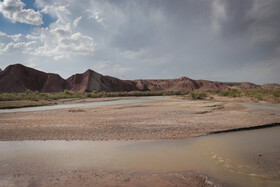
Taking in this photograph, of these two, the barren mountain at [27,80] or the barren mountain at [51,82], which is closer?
the barren mountain at [27,80]

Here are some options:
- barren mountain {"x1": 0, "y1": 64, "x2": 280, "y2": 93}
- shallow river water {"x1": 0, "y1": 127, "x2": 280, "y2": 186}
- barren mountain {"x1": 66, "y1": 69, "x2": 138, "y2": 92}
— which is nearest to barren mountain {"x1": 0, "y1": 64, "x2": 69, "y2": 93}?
barren mountain {"x1": 0, "y1": 64, "x2": 280, "y2": 93}

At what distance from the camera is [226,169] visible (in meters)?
4.07

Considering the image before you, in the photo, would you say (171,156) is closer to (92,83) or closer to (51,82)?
(92,83)

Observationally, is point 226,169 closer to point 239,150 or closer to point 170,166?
point 170,166

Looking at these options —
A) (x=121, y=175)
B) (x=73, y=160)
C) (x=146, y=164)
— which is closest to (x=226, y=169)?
(x=146, y=164)

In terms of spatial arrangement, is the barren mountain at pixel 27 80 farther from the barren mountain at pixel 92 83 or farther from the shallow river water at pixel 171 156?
the shallow river water at pixel 171 156

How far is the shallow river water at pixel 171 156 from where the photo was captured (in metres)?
3.96

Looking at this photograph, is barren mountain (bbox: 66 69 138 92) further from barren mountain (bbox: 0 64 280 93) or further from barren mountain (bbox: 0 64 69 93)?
barren mountain (bbox: 0 64 69 93)

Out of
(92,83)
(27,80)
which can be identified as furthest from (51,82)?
(92,83)

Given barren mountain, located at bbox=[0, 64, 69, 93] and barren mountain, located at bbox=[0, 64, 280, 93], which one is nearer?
barren mountain, located at bbox=[0, 64, 69, 93]

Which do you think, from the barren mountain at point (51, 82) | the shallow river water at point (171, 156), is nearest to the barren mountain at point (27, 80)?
the barren mountain at point (51, 82)

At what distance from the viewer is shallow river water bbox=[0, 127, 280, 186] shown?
3963mm

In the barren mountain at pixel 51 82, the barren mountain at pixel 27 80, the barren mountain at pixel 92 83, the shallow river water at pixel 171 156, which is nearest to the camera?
the shallow river water at pixel 171 156

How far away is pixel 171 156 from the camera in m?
4.96
